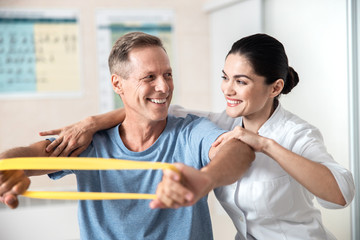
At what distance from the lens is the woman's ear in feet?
4.31

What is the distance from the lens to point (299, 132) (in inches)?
47.6

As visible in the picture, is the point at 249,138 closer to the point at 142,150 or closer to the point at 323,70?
the point at 142,150

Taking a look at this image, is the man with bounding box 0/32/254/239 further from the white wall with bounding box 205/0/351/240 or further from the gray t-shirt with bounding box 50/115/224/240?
the white wall with bounding box 205/0/351/240

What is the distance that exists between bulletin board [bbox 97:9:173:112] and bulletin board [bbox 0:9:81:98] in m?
0.17

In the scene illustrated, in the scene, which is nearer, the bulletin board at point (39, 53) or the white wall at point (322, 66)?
the white wall at point (322, 66)

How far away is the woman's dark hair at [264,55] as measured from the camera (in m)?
1.26

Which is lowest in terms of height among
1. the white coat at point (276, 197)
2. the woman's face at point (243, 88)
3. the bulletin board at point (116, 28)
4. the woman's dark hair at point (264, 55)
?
the white coat at point (276, 197)

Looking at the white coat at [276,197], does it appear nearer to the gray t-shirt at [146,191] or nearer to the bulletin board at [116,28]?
the gray t-shirt at [146,191]

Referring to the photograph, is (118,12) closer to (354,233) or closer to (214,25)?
(214,25)

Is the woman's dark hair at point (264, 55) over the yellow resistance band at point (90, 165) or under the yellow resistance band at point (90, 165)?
over

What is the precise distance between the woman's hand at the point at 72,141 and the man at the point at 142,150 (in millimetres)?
31

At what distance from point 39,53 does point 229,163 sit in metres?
2.18

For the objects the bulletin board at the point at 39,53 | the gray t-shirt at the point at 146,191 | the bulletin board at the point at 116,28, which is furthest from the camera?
the bulletin board at the point at 116,28

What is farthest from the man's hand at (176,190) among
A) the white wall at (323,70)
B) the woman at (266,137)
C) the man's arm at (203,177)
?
the white wall at (323,70)
